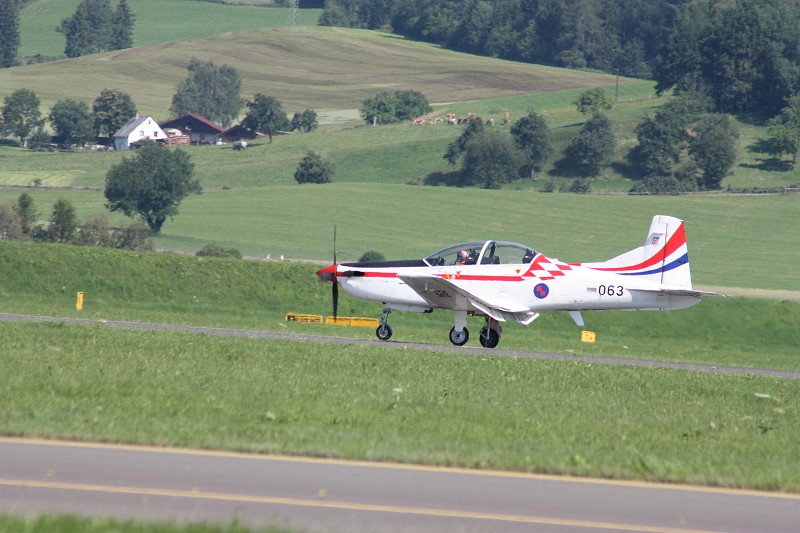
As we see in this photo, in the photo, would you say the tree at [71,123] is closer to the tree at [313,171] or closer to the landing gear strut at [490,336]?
the tree at [313,171]

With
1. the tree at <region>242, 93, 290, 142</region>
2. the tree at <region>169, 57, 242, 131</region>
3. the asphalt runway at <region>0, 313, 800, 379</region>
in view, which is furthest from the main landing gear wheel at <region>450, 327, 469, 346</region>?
the tree at <region>169, 57, 242, 131</region>

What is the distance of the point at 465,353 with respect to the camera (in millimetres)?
22250

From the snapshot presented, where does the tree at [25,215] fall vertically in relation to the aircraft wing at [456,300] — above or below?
below

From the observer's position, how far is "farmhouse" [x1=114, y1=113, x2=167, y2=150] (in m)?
134

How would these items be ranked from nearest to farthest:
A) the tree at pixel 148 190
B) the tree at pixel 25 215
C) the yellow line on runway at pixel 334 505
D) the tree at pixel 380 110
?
the yellow line on runway at pixel 334 505, the tree at pixel 25 215, the tree at pixel 148 190, the tree at pixel 380 110

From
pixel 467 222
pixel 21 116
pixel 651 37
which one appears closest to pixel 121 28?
pixel 21 116

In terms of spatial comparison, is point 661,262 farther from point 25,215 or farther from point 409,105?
point 409,105

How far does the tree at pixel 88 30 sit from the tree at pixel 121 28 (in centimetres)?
84

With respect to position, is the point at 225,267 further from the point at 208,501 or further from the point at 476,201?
the point at 476,201

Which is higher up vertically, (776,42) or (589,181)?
(776,42)

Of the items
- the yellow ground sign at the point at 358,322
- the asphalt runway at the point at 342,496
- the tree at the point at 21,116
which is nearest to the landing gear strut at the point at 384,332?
the yellow ground sign at the point at 358,322

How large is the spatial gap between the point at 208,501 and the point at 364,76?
15762 cm

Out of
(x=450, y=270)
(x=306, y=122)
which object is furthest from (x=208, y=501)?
(x=306, y=122)

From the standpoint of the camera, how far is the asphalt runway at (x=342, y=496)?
28.8 feet
